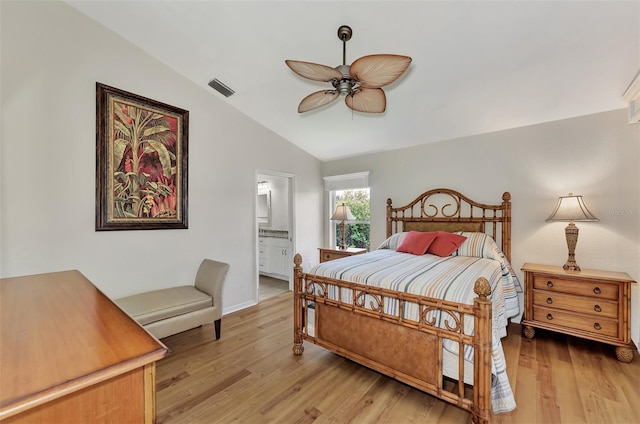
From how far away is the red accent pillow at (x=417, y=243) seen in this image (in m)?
3.24

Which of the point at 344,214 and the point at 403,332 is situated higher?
the point at 344,214

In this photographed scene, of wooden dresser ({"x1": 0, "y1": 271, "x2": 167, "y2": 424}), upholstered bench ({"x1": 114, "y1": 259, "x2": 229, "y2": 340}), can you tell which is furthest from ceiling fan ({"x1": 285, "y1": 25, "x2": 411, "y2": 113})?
upholstered bench ({"x1": 114, "y1": 259, "x2": 229, "y2": 340})

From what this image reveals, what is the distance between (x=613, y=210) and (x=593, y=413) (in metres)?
2.03

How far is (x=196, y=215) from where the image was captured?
133 inches

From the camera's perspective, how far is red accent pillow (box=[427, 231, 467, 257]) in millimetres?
3162

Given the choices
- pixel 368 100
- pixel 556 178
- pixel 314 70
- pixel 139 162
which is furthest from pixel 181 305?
pixel 556 178

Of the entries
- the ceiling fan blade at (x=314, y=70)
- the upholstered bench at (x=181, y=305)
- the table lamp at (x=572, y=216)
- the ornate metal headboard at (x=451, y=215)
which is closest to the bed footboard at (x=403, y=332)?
the upholstered bench at (x=181, y=305)

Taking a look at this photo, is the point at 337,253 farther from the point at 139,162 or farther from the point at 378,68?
the point at 378,68

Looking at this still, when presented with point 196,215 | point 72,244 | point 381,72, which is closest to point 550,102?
point 381,72

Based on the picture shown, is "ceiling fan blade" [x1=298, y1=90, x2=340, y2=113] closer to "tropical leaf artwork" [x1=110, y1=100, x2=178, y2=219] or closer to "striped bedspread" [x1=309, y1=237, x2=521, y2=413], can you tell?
"striped bedspread" [x1=309, y1=237, x2=521, y2=413]

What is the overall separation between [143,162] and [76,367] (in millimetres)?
2667

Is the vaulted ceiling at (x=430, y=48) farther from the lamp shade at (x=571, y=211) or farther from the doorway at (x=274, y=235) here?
the doorway at (x=274, y=235)

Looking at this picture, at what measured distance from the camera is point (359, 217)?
4.79 metres

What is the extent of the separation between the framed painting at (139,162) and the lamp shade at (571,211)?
4082 millimetres
